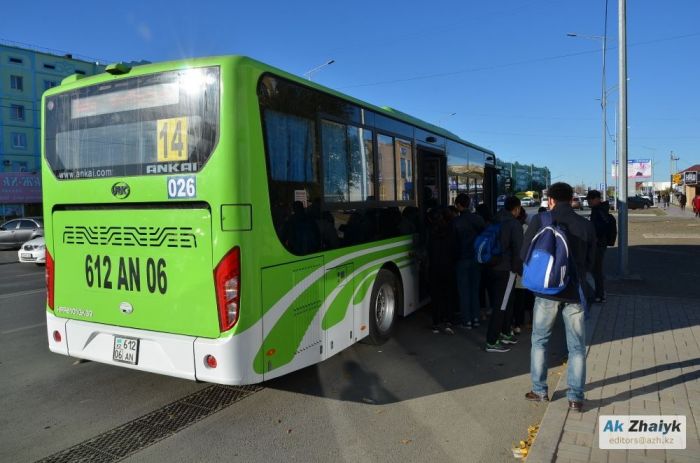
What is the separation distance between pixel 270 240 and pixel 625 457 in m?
3.08

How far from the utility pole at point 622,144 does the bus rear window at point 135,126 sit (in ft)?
32.3

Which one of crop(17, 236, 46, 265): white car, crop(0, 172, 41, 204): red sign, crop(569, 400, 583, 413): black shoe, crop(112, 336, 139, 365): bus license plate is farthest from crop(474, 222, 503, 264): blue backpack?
crop(0, 172, 41, 204): red sign

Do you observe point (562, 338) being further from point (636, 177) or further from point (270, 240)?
point (636, 177)

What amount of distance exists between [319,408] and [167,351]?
1.45 meters

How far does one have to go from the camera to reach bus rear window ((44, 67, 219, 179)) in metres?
4.29

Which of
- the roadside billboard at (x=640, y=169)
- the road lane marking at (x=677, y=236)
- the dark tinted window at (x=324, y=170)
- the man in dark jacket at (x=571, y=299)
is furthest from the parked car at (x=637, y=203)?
the man in dark jacket at (x=571, y=299)

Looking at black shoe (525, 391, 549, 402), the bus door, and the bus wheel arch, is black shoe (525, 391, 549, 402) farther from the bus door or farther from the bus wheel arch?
the bus door

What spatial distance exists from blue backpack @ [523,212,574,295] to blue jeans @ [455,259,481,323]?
9.23 ft

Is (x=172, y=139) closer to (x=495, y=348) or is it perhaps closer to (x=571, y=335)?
(x=571, y=335)

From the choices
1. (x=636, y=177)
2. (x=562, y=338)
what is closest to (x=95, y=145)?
(x=562, y=338)

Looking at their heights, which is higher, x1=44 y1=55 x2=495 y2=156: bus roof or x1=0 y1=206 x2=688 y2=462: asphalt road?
x1=44 y1=55 x2=495 y2=156: bus roof

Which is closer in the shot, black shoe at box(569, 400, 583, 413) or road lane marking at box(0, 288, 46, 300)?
black shoe at box(569, 400, 583, 413)

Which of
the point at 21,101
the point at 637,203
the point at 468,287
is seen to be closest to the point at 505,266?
the point at 468,287

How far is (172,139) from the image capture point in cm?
443
